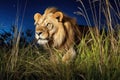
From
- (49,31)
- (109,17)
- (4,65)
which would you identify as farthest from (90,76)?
(49,31)

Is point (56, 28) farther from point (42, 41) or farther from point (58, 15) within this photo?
point (42, 41)

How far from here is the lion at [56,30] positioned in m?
6.64

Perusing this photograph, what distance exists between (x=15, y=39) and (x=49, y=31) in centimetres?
152

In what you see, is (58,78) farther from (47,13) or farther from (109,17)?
(47,13)

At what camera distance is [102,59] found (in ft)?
15.1

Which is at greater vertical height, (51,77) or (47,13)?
(47,13)

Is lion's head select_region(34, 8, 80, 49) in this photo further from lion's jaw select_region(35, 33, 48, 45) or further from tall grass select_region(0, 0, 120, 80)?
tall grass select_region(0, 0, 120, 80)

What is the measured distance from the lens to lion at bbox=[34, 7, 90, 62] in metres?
6.64

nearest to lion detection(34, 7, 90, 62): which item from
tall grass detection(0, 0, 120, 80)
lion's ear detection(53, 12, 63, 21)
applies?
lion's ear detection(53, 12, 63, 21)

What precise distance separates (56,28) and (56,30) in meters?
0.03

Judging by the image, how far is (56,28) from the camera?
690 centimetres

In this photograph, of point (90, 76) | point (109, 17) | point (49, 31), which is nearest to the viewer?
point (90, 76)

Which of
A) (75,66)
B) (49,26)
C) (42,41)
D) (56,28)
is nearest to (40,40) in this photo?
(42,41)

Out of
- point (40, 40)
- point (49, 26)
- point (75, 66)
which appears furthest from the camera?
point (49, 26)
